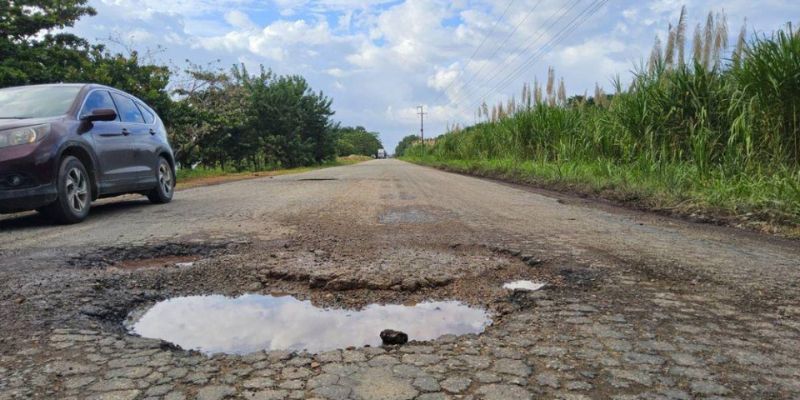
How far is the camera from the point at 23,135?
5.32 m

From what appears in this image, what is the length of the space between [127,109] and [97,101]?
2.48 ft

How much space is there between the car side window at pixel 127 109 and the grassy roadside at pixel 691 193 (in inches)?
266

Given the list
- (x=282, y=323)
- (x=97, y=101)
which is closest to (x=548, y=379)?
(x=282, y=323)

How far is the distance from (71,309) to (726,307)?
323 cm

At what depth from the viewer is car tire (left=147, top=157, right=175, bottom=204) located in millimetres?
7746

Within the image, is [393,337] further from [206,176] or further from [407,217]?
[206,176]

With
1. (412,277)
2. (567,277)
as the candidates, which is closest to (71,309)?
(412,277)

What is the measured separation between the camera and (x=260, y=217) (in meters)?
6.07

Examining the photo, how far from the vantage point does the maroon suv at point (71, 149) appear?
5.23 metres

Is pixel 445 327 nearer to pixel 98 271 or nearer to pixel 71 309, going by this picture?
pixel 71 309

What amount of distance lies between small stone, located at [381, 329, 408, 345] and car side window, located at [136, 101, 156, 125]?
6.53 metres

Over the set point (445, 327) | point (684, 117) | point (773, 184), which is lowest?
point (445, 327)

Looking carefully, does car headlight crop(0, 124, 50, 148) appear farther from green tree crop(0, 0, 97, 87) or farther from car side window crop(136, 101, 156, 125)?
green tree crop(0, 0, 97, 87)

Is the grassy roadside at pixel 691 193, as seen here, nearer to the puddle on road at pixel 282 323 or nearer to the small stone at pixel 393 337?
the puddle on road at pixel 282 323
